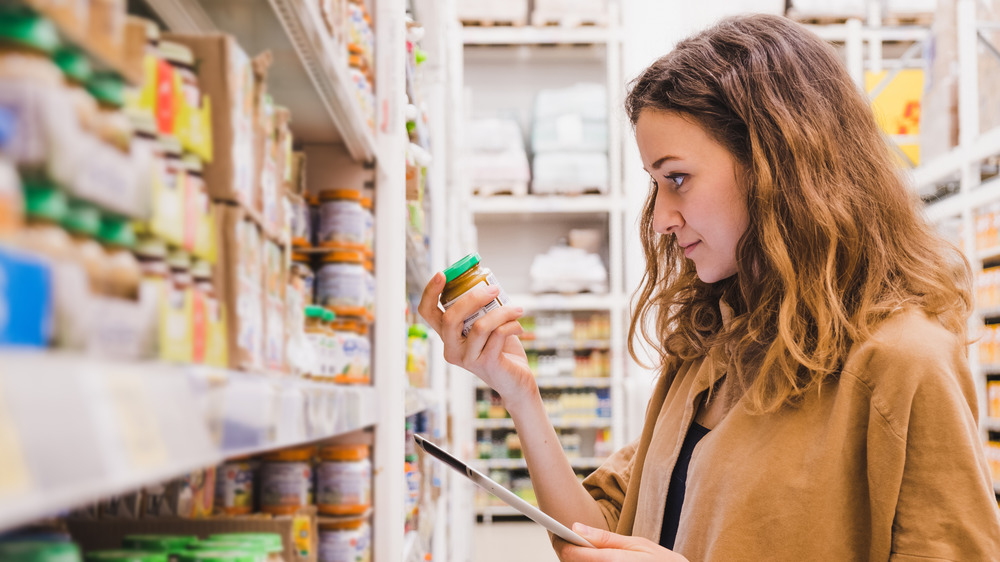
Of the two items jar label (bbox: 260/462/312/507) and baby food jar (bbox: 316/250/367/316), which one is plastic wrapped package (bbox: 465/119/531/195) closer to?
baby food jar (bbox: 316/250/367/316)

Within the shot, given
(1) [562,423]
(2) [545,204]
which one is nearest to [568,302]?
(2) [545,204]

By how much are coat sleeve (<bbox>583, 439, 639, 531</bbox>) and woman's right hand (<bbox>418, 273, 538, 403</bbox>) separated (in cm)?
31

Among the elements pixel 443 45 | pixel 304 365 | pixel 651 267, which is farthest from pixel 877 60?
pixel 304 365

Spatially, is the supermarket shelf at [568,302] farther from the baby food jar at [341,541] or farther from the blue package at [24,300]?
the blue package at [24,300]

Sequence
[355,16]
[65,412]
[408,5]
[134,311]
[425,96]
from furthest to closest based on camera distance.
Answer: [425,96] < [408,5] < [355,16] < [134,311] < [65,412]

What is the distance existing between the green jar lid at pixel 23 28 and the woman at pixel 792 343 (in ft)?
2.74

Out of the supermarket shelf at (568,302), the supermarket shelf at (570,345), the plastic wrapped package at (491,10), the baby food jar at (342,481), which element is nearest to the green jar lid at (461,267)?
the baby food jar at (342,481)

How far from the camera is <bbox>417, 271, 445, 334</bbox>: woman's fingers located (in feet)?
3.86

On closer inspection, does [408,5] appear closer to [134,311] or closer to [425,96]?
[425,96]

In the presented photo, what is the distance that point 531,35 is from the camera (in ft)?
22.5

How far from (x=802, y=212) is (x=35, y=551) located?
1.04 metres

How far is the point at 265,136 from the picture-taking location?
30.6 inches

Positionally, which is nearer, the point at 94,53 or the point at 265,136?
the point at 94,53

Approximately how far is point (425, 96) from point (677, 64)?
1804 mm
